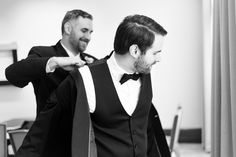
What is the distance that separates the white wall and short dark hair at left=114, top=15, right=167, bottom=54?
11.1 ft

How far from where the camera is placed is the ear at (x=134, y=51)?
128cm

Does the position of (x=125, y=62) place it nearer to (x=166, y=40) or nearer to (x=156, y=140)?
(x=156, y=140)

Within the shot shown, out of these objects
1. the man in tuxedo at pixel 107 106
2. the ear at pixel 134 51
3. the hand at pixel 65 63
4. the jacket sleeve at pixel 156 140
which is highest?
the ear at pixel 134 51

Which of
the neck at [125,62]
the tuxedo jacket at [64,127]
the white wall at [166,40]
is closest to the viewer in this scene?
the tuxedo jacket at [64,127]

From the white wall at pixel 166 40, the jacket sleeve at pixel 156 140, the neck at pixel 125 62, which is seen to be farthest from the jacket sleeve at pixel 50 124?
the white wall at pixel 166 40

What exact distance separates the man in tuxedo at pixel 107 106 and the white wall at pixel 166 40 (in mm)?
3309

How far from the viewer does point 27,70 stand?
1.44 metres

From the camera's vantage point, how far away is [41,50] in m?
1.67

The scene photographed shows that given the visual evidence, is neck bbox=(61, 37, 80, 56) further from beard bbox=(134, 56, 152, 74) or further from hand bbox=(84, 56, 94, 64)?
beard bbox=(134, 56, 152, 74)

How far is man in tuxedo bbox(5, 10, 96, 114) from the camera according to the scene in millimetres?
1399

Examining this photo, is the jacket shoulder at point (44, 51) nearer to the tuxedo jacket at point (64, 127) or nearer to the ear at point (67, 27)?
the ear at point (67, 27)

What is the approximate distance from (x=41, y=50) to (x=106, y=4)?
3143 millimetres

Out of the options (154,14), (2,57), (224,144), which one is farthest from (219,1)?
(2,57)

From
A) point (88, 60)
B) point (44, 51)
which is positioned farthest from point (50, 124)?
point (44, 51)
